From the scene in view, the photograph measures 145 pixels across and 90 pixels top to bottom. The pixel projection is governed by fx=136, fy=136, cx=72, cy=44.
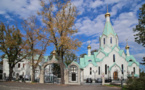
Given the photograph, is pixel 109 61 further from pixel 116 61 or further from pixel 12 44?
pixel 12 44

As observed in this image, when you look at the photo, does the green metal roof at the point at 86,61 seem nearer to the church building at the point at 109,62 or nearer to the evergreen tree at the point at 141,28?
→ the church building at the point at 109,62

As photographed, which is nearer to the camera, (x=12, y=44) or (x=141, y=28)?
(x=141, y=28)

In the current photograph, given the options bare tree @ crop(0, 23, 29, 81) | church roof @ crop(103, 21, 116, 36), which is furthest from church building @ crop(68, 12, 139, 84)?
bare tree @ crop(0, 23, 29, 81)

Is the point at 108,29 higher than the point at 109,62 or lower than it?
higher

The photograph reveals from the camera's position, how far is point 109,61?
117 feet

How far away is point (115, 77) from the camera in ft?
110

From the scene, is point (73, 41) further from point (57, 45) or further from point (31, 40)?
point (31, 40)

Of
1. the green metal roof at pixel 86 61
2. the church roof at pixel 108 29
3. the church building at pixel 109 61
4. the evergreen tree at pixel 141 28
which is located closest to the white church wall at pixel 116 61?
the church building at pixel 109 61

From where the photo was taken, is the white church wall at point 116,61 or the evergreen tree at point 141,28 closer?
the evergreen tree at point 141,28

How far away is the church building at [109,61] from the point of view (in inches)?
1340

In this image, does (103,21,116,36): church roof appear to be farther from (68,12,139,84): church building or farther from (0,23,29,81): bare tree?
(0,23,29,81): bare tree

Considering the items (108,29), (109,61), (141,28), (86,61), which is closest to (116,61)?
(109,61)

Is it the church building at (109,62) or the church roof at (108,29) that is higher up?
the church roof at (108,29)

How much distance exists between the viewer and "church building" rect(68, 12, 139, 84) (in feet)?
112
